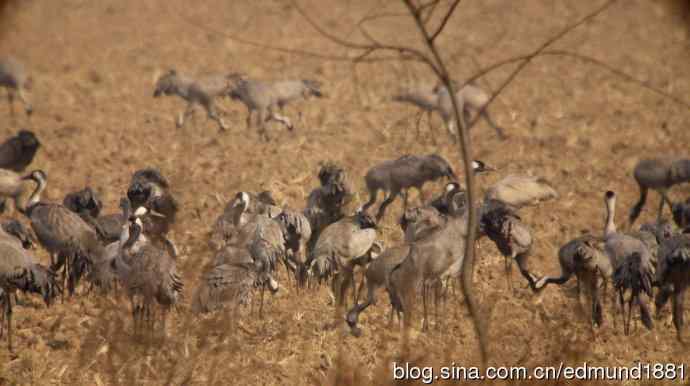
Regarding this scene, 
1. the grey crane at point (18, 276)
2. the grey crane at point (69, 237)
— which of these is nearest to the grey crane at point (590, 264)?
the grey crane at point (69, 237)

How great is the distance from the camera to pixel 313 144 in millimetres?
12953

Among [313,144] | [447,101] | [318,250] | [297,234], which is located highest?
[447,101]

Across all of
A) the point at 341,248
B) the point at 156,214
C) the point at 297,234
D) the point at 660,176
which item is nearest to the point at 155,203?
the point at 156,214

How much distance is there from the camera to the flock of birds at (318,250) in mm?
7555

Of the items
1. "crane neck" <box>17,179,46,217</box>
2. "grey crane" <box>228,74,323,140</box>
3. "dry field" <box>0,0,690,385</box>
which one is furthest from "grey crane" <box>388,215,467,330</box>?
"grey crane" <box>228,74,323,140</box>

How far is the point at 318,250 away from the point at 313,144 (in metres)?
4.99

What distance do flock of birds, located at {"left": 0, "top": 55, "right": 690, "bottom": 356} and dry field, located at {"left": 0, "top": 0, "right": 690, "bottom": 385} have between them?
26cm

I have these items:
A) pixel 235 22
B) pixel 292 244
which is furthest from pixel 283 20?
pixel 292 244

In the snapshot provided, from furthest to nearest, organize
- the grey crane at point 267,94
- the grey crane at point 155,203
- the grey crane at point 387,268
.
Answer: the grey crane at point 267,94 → the grey crane at point 155,203 → the grey crane at point 387,268

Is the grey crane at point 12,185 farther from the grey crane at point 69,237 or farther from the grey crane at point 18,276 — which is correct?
the grey crane at point 18,276

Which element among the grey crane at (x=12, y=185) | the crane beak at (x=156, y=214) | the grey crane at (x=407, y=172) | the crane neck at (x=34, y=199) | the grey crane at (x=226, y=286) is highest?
the grey crane at (x=407, y=172)

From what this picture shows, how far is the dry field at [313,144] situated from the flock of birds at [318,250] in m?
0.26

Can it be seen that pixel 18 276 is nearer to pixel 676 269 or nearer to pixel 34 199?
pixel 34 199

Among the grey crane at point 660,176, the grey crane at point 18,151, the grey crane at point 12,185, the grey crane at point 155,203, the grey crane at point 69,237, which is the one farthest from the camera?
the grey crane at point 18,151
